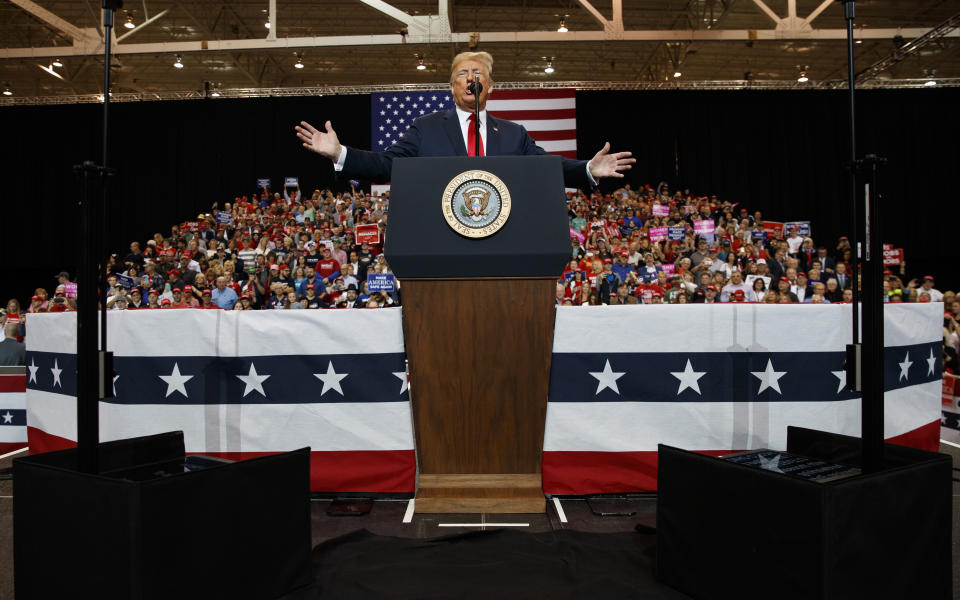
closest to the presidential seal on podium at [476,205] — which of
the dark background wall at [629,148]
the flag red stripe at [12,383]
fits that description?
the flag red stripe at [12,383]

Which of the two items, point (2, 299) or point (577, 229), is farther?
point (2, 299)

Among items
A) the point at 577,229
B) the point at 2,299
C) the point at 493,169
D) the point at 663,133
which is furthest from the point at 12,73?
the point at 493,169

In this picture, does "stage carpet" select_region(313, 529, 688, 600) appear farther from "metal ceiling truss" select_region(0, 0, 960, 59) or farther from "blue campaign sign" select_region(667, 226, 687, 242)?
"metal ceiling truss" select_region(0, 0, 960, 59)

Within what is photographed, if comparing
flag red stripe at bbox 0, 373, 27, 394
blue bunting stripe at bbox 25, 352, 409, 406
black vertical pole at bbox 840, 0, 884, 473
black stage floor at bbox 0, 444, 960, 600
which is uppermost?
black vertical pole at bbox 840, 0, 884, 473

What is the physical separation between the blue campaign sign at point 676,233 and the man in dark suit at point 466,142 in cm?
901

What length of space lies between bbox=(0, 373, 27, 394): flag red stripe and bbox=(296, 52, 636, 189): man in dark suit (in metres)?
4.09

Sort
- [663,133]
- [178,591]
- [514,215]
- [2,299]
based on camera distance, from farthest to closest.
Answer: [2,299], [663,133], [514,215], [178,591]

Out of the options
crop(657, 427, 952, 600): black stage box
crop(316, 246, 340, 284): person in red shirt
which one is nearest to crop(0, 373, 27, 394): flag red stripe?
crop(657, 427, 952, 600): black stage box

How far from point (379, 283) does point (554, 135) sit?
880cm

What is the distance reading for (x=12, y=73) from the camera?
828 inches

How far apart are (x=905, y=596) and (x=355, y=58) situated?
22055mm

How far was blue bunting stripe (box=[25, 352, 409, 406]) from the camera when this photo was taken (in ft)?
11.1

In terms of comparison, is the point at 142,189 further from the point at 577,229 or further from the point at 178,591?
the point at 178,591

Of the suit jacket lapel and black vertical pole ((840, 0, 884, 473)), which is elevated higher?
the suit jacket lapel
